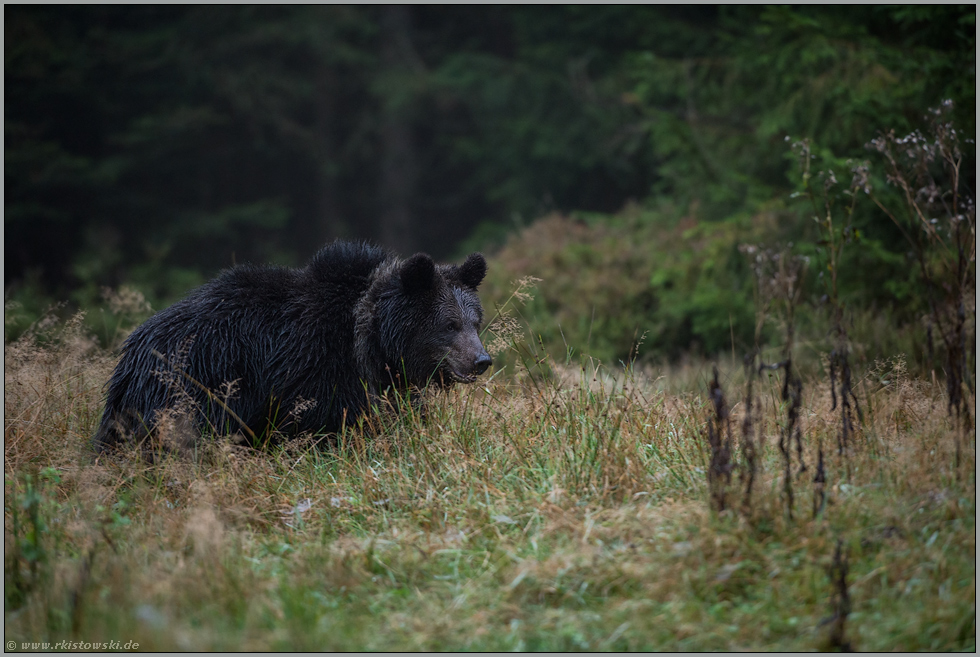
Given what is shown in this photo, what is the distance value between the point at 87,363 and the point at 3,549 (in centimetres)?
279

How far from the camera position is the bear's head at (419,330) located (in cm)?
523

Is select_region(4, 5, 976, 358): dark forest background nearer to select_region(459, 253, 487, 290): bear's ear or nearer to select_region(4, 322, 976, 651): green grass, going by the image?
select_region(459, 253, 487, 290): bear's ear

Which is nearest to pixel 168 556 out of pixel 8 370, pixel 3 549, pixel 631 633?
pixel 3 549

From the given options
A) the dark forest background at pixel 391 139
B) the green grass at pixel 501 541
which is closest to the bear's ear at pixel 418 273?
the green grass at pixel 501 541

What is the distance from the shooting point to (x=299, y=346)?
16.6 feet

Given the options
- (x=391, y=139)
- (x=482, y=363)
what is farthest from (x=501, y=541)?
(x=391, y=139)

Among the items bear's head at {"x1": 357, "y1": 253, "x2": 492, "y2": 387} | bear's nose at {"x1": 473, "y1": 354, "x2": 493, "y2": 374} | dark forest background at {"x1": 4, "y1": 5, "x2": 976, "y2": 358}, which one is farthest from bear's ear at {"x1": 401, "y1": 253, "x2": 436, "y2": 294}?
dark forest background at {"x1": 4, "y1": 5, "x2": 976, "y2": 358}

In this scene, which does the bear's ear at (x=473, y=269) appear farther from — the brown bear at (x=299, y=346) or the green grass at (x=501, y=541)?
the green grass at (x=501, y=541)

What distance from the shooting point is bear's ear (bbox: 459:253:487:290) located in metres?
5.67

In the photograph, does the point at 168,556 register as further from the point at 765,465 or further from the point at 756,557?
the point at 765,465

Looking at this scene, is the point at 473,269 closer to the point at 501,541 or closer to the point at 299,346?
the point at 299,346

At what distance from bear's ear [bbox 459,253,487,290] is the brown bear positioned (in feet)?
0.05

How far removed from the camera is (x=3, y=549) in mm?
3408

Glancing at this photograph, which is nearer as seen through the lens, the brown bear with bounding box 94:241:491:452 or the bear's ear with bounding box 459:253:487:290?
the brown bear with bounding box 94:241:491:452
